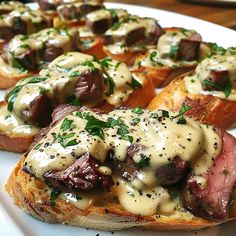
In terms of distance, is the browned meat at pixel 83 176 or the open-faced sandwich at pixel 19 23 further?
the open-faced sandwich at pixel 19 23

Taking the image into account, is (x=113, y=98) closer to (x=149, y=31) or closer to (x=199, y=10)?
(x=149, y=31)

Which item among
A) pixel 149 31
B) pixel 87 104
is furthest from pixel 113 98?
pixel 149 31

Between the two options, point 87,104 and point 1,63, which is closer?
point 87,104

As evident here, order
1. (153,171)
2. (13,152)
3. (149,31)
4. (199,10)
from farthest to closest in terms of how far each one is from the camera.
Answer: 1. (199,10)
2. (149,31)
3. (13,152)
4. (153,171)

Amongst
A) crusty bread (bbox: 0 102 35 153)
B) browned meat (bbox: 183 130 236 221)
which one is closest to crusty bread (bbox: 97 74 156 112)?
crusty bread (bbox: 0 102 35 153)

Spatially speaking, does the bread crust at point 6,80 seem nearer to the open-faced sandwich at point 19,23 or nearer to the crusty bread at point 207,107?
the open-faced sandwich at point 19,23

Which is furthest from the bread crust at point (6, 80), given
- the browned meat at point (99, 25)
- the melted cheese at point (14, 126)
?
the browned meat at point (99, 25)
